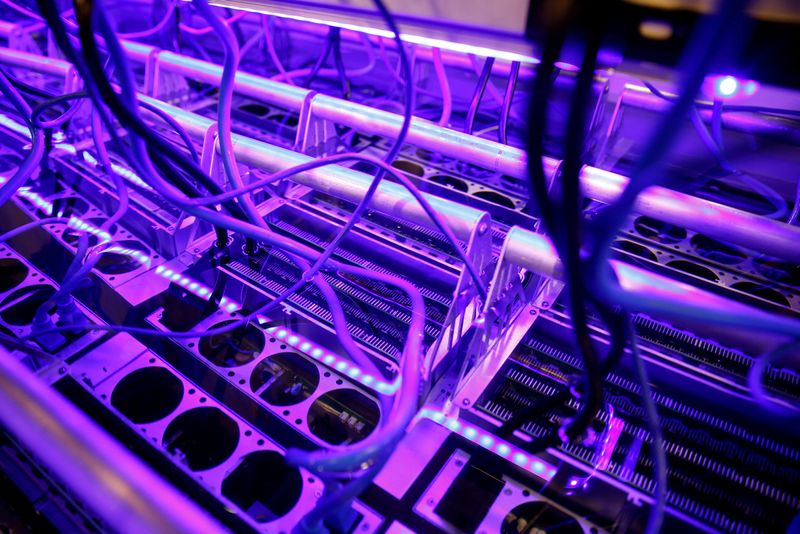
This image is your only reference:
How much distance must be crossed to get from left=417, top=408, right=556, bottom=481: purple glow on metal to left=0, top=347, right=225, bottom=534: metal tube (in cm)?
38

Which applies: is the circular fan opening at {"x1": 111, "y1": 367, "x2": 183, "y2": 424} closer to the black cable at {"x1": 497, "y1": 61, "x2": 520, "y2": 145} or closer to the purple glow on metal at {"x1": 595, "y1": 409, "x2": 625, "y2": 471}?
the purple glow on metal at {"x1": 595, "y1": 409, "x2": 625, "y2": 471}

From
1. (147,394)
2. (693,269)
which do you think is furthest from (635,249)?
(147,394)

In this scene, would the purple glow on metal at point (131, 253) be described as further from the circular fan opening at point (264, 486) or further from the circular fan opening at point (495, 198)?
the circular fan opening at point (495, 198)

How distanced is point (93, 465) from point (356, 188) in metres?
0.58

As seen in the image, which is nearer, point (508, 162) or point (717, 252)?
point (508, 162)

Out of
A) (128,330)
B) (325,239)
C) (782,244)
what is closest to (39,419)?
(128,330)

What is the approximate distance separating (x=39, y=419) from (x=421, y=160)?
1197 millimetres

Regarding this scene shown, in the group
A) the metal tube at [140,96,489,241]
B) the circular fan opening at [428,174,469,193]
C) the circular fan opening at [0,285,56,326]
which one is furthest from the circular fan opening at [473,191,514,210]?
the circular fan opening at [0,285,56,326]

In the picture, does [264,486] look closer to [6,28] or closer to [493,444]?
[493,444]

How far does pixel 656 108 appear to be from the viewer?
4.63 feet

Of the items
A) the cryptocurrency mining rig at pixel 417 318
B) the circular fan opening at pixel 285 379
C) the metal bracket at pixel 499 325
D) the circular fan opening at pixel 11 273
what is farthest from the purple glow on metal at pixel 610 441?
the circular fan opening at pixel 11 273

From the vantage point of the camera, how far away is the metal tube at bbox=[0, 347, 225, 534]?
43cm

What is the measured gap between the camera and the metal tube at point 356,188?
2.61 ft

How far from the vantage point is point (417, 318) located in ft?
2.06
